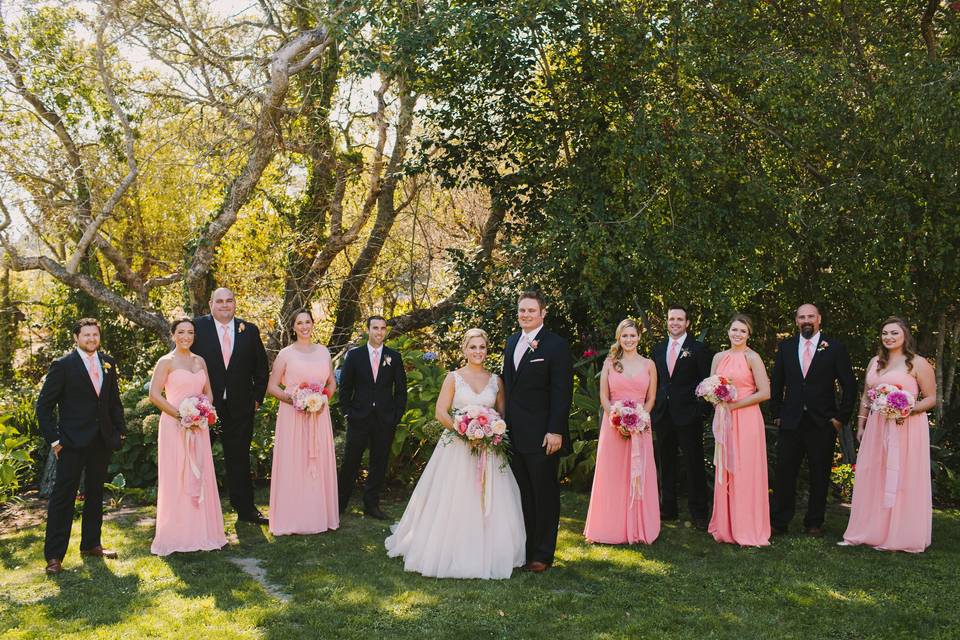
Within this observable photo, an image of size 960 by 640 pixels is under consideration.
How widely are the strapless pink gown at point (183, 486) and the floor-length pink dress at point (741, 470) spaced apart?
13.4ft

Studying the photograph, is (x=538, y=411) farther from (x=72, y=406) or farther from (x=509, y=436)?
(x=72, y=406)

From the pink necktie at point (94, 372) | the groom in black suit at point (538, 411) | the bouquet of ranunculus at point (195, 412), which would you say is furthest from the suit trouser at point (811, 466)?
the pink necktie at point (94, 372)

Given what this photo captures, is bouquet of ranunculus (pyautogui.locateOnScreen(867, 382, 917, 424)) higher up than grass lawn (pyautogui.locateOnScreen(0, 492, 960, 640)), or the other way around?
bouquet of ranunculus (pyautogui.locateOnScreen(867, 382, 917, 424))

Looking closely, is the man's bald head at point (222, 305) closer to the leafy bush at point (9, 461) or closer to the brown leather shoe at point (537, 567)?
the leafy bush at point (9, 461)

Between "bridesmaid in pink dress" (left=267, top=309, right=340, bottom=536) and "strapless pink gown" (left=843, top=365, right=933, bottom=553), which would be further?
"bridesmaid in pink dress" (left=267, top=309, right=340, bottom=536)

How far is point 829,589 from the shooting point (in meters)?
5.49

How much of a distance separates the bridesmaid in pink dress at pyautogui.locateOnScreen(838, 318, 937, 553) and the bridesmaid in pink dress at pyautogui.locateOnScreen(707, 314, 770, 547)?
2.50ft

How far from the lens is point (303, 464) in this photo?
7.16 meters

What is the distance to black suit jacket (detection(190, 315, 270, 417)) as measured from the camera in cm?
729

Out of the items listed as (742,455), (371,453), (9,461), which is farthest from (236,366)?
(742,455)

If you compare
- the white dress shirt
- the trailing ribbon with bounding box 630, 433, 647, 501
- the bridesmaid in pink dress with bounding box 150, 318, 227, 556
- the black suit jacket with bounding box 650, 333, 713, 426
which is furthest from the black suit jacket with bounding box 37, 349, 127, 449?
the white dress shirt

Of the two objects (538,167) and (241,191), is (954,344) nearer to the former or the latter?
(538,167)

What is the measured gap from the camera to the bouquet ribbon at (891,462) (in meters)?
6.38

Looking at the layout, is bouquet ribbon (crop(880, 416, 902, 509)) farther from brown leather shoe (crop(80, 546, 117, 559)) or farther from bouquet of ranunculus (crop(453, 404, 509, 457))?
brown leather shoe (crop(80, 546, 117, 559))
